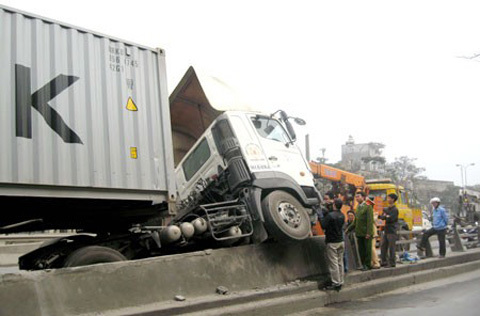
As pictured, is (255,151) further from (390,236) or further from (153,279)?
(390,236)

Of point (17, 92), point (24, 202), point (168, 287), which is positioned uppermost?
point (17, 92)

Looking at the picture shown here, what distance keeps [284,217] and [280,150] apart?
1.32 m

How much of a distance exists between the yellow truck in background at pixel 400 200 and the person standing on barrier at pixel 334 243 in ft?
31.5

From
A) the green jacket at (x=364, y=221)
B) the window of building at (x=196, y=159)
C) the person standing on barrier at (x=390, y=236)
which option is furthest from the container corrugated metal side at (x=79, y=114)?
the person standing on barrier at (x=390, y=236)

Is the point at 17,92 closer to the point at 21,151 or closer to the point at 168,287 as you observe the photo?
the point at 21,151

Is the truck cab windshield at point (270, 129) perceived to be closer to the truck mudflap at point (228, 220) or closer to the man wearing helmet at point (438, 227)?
the truck mudflap at point (228, 220)

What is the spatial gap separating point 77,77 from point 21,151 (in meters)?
1.15

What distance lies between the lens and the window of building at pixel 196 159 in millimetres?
8086

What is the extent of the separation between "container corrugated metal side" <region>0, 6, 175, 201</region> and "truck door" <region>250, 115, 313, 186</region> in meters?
1.96

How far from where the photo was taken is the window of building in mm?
8086

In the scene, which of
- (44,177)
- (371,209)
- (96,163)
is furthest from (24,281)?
(371,209)

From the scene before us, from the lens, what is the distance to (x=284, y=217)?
6.93 metres

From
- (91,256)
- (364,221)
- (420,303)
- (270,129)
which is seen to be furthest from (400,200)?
(91,256)

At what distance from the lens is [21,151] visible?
474 centimetres
